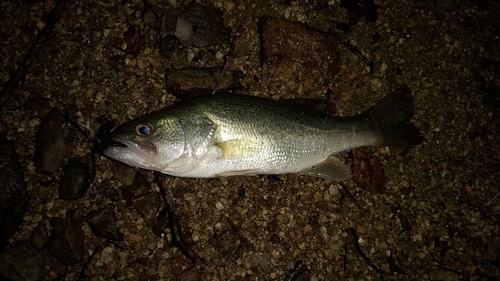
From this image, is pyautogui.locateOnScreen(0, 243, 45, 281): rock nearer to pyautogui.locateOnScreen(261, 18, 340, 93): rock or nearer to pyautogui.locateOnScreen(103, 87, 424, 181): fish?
pyautogui.locateOnScreen(103, 87, 424, 181): fish

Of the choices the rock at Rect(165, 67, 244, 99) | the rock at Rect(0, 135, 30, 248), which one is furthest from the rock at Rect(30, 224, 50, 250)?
the rock at Rect(165, 67, 244, 99)

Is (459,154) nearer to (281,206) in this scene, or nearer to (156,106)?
(281,206)

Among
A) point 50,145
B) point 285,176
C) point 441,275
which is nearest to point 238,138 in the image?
point 285,176

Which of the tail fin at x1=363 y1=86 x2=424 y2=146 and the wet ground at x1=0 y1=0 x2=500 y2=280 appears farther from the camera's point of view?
the tail fin at x1=363 y1=86 x2=424 y2=146

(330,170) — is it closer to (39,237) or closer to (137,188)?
(137,188)

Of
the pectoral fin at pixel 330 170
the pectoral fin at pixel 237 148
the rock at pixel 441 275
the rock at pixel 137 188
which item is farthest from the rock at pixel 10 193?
the rock at pixel 441 275

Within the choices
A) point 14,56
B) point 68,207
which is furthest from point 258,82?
point 14,56
